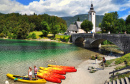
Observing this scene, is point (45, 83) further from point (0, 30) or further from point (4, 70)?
point (0, 30)

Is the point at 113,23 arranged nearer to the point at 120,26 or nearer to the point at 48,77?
the point at 120,26

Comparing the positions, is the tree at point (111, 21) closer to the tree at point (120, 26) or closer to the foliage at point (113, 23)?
the foliage at point (113, 23)

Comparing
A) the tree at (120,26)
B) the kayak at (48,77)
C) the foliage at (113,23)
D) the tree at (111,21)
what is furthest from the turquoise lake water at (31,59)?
the tree at (120,26)

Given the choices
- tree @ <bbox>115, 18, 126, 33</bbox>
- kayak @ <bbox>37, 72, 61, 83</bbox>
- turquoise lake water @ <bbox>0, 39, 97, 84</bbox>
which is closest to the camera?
kayak @ <bbox>37, 72, 61, 83</bbox>

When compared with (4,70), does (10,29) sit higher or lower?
higher

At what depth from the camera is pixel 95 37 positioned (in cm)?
4791

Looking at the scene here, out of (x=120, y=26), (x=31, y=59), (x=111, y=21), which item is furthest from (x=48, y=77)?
(x=111, y=21)

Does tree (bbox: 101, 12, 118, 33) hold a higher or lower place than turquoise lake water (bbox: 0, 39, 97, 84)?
higher

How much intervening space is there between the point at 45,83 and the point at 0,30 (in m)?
112

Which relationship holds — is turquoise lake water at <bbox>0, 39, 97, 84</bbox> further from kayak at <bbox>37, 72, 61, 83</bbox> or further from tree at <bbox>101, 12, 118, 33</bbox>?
tree at <bbox>101, 12, 118, 33</bbox>

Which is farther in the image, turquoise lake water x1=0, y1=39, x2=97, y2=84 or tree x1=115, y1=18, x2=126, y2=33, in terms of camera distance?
tree x1=115, y1=18, x2=126, y2=33

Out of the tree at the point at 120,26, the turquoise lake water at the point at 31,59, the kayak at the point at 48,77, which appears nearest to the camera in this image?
the kayak at the point at 48,77

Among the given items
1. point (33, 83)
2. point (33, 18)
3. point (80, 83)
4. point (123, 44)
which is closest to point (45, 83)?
point (33, 83)

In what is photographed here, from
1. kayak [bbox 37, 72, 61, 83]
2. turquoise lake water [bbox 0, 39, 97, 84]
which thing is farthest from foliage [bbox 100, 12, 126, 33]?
kayak [bbox 37, 72, 61, 83]
